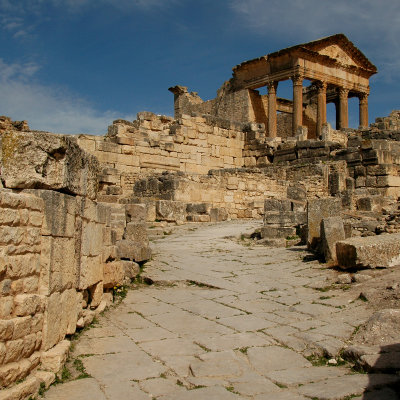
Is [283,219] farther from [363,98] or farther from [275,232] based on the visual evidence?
[363,98]

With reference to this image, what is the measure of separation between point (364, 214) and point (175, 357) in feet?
26.9

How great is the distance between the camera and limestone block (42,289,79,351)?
3.36 m

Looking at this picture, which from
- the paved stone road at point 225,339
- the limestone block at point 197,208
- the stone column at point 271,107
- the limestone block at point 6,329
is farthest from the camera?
the stone column at point 271,107

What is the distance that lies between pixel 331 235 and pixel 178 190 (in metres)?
6.31

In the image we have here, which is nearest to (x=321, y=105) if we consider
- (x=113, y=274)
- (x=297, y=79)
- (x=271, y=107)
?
(x=297, y=79)

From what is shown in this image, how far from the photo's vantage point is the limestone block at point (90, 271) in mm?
4160

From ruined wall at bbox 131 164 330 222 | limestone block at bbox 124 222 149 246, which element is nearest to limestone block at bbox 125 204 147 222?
limestone block at bbox 124 222 149 246

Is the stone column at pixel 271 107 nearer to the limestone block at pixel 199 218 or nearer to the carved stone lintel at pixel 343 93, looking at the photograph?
the carved stone lintel at pixel 343 93

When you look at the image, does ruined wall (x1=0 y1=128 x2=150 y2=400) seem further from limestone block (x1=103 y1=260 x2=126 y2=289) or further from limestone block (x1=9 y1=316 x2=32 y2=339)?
limestone block (x1=103 y1=260 x2=126 y2=289)

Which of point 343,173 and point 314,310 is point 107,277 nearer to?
point 314,310

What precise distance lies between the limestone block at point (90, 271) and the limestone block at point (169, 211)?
7.06 meters

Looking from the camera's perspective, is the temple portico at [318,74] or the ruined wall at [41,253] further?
the temple portico at [318,74]

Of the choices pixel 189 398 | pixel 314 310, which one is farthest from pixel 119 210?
pixel 189 398

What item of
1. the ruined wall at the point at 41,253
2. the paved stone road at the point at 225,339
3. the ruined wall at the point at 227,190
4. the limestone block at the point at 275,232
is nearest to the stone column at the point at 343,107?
the ruined wall at the point at 227,190
